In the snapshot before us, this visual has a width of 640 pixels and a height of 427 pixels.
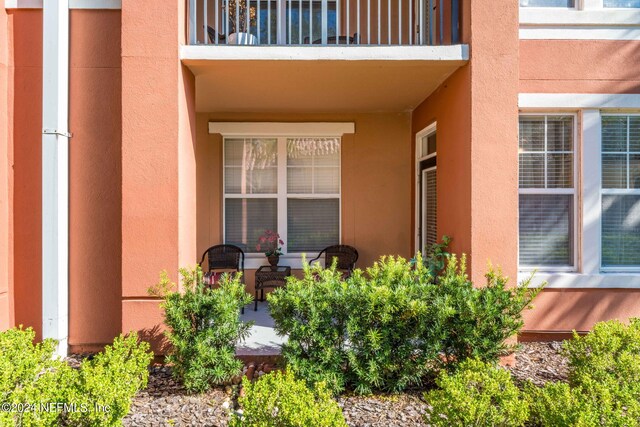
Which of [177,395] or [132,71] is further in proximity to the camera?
[132,71]

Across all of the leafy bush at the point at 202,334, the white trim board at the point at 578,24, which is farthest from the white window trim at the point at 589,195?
the leafy bush at the point at 202,334

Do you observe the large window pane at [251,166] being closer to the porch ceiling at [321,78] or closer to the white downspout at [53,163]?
the porch ceiling at [321,78]

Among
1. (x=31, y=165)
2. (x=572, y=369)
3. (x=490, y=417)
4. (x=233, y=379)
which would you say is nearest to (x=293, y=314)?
(x=233, y=379)

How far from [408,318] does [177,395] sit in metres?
2.14

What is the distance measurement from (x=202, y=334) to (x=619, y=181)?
494cm

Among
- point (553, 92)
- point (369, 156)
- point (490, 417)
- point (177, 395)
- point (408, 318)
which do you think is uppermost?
point (553, 92)

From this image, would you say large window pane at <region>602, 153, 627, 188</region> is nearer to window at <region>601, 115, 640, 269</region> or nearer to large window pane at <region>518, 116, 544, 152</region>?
window at <region>601, 115, 640, 269</region>

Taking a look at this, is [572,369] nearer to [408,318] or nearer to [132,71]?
[408,318]

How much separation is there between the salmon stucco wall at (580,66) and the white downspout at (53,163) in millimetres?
4983

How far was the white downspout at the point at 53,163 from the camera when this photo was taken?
3.91 metres

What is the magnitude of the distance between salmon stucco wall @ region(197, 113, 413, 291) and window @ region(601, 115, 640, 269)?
2575 millimetres

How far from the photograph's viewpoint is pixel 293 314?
11.3 feet

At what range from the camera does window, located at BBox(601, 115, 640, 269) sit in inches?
183

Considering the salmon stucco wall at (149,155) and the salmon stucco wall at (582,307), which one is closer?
the salmon stucco wall at (149,155)
